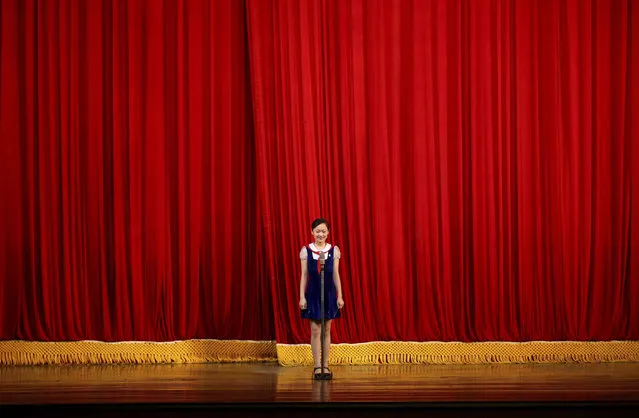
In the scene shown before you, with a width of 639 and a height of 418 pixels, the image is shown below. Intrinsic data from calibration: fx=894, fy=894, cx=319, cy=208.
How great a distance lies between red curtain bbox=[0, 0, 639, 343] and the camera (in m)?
6.32

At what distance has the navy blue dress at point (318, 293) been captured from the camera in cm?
539

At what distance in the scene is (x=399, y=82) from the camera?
6.41m

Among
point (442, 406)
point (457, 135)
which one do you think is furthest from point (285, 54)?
point (442, 406)

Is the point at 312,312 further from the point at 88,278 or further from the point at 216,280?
the point at 88,278

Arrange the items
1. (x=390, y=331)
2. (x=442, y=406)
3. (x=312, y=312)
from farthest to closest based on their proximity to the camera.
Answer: (x=390, y=331) → (x=312, y=312) → (x=442, y=406)

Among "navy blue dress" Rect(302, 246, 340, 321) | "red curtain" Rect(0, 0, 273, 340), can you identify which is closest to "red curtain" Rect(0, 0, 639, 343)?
"red curtain" Rect(0, 0, 273, 340)

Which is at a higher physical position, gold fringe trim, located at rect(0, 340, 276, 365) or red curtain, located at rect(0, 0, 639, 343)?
red curtain, located at rect(0, 0, 639, 343)

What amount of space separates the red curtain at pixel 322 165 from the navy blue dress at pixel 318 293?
32.7 inches

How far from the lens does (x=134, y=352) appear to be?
631cm

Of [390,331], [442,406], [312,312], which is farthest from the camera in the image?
[390,331]

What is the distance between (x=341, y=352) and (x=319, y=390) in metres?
1.45

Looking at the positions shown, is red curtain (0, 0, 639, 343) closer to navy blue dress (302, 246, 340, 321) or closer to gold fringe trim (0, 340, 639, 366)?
gold fringe trim (0, 340, 639, 366)

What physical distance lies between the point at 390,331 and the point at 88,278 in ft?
7.16

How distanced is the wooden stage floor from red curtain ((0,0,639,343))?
0.45 metres
